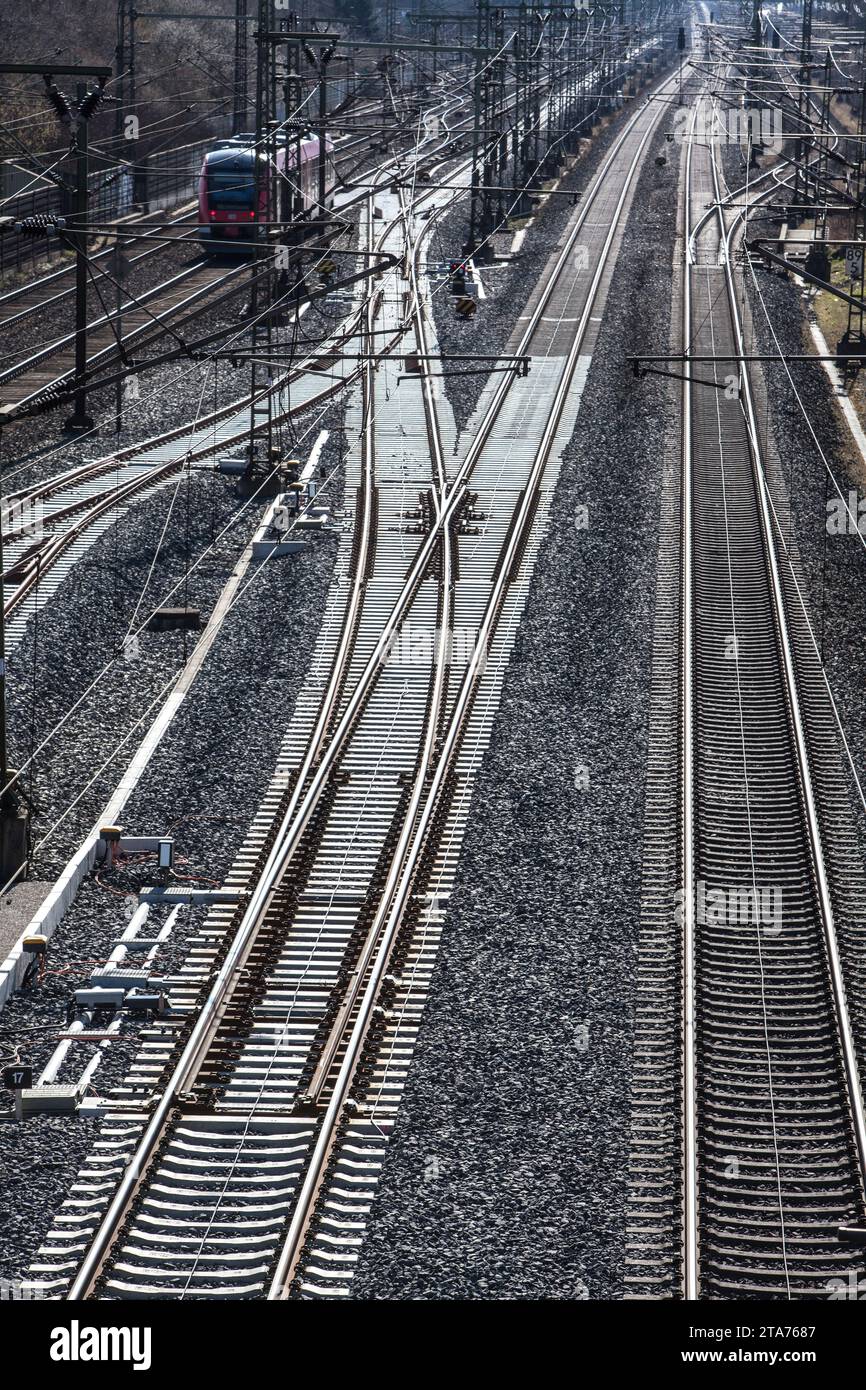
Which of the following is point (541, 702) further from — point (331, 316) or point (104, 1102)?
point (331, 316)

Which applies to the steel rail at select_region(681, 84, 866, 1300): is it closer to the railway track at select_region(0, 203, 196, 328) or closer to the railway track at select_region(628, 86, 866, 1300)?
the railway track at select_region(628, 86, 866, 1300)

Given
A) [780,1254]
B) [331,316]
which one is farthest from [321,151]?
[780,1254]

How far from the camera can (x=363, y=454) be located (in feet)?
88.1

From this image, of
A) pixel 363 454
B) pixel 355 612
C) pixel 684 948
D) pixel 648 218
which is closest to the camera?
pixel 684 948

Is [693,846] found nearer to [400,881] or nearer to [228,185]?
[400,881]

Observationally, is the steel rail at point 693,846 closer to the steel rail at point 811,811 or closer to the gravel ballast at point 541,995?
the steel rail at point 811,811

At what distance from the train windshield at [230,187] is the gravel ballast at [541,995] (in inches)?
781

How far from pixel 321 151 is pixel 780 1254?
35644mm

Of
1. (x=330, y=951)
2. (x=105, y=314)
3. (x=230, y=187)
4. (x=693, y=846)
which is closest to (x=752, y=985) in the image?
(x=693, y=846)

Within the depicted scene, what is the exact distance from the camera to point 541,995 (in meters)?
12.4

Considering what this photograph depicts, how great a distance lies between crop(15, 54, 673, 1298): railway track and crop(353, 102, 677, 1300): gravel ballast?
0.26 m

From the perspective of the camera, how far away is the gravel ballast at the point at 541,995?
9.73 m

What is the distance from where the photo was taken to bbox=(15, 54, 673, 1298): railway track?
9.84 metres

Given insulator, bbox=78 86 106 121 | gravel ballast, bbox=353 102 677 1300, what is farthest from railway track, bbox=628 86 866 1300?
insulator, bbox=78 86 106 121
